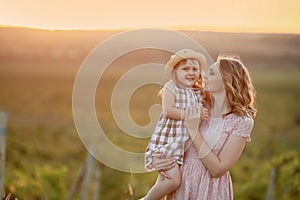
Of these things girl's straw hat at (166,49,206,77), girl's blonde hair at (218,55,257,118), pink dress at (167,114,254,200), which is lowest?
pink dress at (167,114,254,200)

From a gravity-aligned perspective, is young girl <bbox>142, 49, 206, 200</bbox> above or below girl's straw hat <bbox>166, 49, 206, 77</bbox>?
below

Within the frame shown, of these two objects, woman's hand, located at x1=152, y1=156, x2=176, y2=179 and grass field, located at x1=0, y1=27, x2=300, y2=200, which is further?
grass field, located at x1=0, y1=27, x2=300, y2=200

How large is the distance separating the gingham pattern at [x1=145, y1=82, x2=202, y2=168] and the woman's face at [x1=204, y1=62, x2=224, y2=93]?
7cm

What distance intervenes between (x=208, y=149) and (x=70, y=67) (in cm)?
987

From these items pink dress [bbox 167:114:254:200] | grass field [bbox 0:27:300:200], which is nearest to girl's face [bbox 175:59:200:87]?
pink dress [bbox 167:114:254:200]

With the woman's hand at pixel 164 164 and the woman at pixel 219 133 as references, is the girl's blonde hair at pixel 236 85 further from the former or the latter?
the woman's hand at pixel 164 164

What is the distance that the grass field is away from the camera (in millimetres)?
11727

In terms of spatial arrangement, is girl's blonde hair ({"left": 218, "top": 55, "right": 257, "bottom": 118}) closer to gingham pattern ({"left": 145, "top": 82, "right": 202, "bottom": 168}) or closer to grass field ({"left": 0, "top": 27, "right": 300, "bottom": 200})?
gingham pattern ({"left": 145, "top": 82, "right": 202, "bottom": 168})

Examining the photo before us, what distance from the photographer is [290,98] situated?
16.1 m

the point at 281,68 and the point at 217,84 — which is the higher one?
the point at 281,68

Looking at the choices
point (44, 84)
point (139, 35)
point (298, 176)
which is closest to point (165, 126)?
point (139, 35)

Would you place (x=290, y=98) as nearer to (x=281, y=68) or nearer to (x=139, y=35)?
(x=281, y=68)

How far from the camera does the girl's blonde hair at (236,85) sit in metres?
2.93

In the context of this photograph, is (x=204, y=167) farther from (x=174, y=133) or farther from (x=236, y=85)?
(x=236, y=85)
